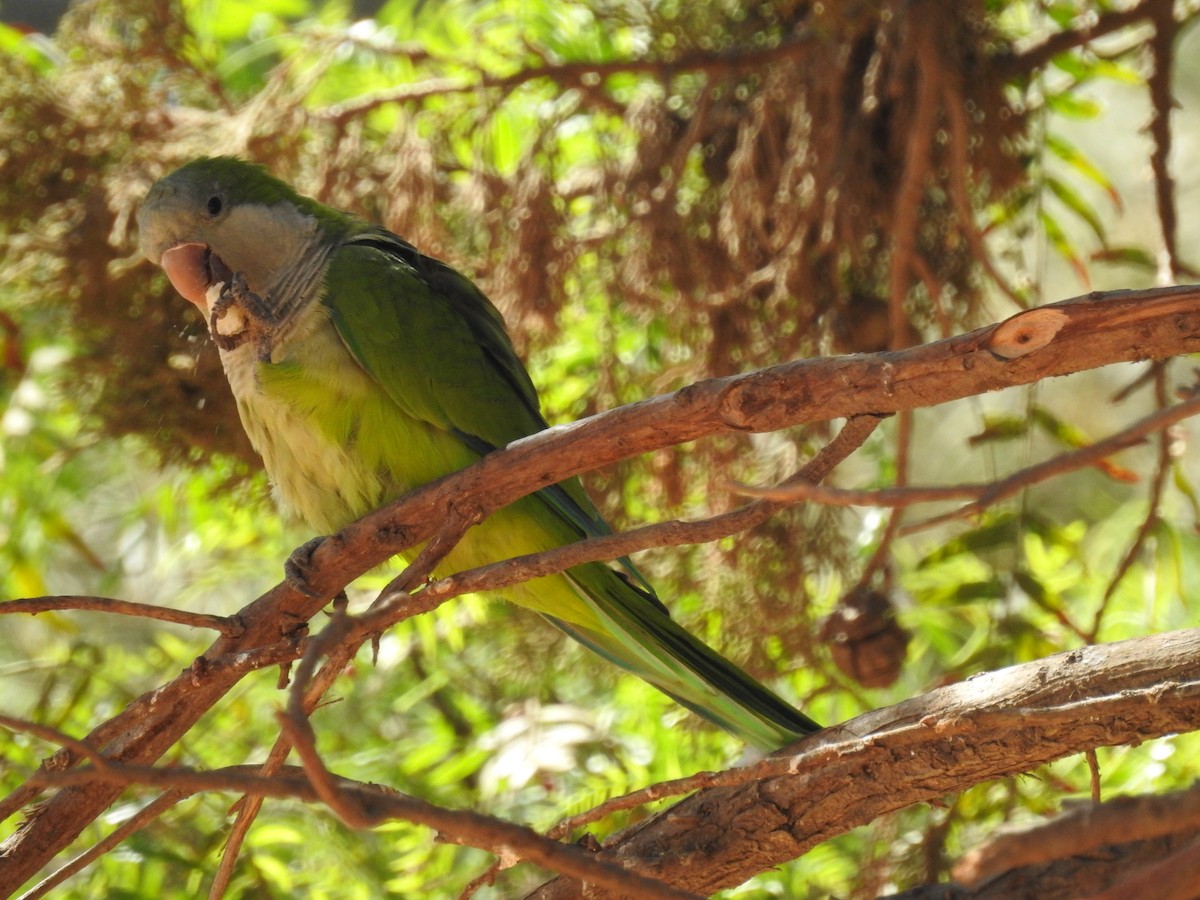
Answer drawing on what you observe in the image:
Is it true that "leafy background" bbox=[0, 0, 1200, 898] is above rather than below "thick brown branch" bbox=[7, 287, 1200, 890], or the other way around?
above

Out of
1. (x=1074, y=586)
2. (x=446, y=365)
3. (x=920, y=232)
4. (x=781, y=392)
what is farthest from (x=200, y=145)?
(x=1074, y=586)

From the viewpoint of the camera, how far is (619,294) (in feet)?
9.41

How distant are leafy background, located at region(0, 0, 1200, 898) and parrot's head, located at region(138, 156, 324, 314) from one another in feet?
1.06

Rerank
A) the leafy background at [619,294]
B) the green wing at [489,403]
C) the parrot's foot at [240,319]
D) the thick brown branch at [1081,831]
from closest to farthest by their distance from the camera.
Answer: the thick brown branch at [1081,831] < the green wing at [489,403] < the parrot's foot at [240,319] < the leafy background at [619,294]

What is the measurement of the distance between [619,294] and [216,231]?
977mm

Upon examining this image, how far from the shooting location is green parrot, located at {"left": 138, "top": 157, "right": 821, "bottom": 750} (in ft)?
6.70

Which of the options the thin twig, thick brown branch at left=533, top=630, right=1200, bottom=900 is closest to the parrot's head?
the thin twig

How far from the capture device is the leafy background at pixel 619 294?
8.66 feet

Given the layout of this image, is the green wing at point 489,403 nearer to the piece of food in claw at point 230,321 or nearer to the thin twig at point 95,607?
the piece of food in claw at point 230,321

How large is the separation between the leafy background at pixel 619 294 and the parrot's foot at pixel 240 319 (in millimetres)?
404

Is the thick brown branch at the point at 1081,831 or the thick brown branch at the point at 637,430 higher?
Result: the thick brown branch at the point at 637,430

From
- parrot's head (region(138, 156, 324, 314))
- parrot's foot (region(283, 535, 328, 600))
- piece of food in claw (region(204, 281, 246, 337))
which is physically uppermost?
parrot's head (region(138, 156, 324, 314))

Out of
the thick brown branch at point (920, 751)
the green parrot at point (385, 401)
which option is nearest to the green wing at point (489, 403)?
the green parrot at point (385, 401)

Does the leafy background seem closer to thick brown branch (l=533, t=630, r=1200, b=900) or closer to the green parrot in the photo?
the green parrot
